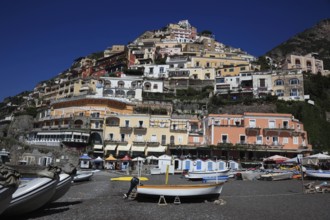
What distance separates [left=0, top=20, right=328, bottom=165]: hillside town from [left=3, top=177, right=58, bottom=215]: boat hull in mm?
31052

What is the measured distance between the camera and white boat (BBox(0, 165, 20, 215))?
966 cm

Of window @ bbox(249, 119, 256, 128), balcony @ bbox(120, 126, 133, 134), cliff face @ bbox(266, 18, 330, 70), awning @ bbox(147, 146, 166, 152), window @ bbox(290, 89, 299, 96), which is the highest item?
cliff face @ bbox(266, 18, 330, 70)

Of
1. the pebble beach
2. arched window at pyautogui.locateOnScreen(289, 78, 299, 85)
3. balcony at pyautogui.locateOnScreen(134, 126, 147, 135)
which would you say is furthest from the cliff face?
the pebble beach

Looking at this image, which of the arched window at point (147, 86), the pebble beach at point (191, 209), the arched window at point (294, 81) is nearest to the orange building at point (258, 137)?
the arched window at point (294, 81)

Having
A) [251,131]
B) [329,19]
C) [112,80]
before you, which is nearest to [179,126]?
[251,131]

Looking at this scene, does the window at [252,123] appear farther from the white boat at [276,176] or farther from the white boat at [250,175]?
the white boat at [276,176]

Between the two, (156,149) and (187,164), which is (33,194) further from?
(156,149)

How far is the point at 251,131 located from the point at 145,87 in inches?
1118

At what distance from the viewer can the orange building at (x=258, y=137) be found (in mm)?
40906

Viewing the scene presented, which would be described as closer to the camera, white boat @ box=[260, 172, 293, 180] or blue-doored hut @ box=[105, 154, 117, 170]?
white boat @ box=[260, 172, 293, 180]

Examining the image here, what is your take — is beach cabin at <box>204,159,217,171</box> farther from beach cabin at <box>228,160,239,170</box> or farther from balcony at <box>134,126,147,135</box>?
balcony at <box>134,126,147,135</box>

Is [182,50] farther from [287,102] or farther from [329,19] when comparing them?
[329,19]

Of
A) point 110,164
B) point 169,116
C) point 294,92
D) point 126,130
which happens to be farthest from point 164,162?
point 294,92

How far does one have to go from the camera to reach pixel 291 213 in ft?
42.6
